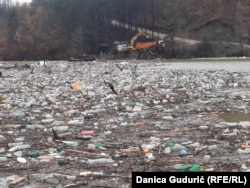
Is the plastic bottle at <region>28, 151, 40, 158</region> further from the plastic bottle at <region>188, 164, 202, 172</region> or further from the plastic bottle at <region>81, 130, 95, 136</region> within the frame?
the plastic bottle at <region>188, 164, 202, 172</region>

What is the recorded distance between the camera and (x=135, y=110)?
10.7 m

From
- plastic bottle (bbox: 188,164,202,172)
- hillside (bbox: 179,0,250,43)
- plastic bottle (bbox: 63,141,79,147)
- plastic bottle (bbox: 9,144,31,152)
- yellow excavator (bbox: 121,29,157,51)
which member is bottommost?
plastic bottle (bbox: 9,144,31,152)

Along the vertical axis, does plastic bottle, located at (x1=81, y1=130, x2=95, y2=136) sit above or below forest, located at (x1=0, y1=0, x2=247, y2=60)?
below

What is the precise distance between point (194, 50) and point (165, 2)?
21229 mm

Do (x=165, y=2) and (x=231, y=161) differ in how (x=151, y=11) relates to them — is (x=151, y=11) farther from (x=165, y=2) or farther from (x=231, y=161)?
(x=231, y=161)

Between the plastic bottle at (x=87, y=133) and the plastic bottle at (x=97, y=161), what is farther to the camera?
the plastic bottle at (x=87, y=133)

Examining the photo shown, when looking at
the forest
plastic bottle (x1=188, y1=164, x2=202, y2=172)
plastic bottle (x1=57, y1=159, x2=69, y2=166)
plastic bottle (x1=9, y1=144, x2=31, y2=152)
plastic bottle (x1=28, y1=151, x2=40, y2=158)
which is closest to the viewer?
plastic bottle (x1=188, y1=164, x2=202, y2=172)

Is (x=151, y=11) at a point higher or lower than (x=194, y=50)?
higher

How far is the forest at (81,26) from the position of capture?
77.0m

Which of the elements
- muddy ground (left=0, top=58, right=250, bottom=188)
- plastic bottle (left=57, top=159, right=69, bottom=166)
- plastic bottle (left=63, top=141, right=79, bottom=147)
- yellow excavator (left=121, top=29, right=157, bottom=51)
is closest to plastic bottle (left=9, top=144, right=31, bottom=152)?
muddy ground (left=0, top=58, right=250, bottom=188)

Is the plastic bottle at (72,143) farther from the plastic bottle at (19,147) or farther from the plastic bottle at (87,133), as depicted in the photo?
the plastic bottle at (87,133)

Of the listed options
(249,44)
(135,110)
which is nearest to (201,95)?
(135,110)

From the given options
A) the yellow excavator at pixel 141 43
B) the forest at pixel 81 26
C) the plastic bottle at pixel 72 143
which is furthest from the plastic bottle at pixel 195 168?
the forest at pixel 81 26

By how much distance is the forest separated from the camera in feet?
253
